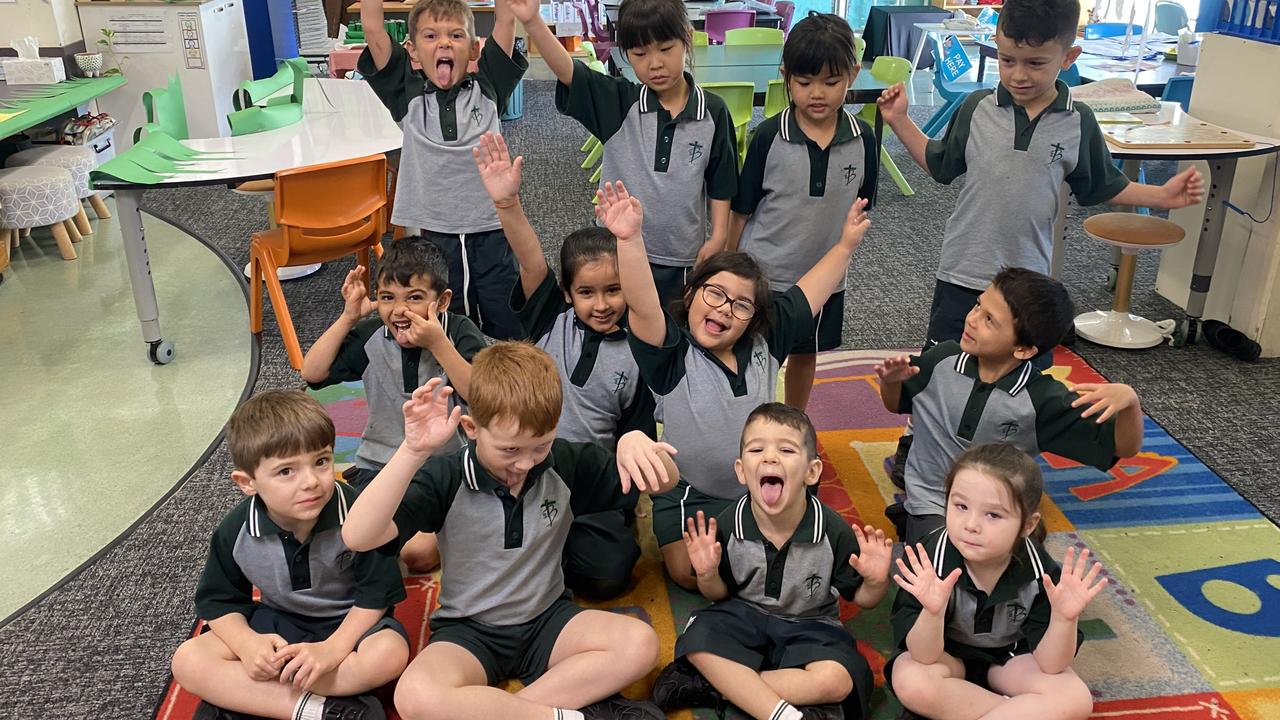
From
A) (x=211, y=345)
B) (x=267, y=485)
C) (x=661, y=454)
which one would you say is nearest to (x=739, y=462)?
(x=661, y=454)

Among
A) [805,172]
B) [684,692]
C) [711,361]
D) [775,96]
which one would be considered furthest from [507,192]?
[775,96]

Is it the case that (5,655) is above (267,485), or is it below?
below

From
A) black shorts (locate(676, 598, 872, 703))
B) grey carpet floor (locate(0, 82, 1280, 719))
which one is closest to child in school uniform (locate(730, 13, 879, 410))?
black shorts (locate(676, 598, 872, 703))

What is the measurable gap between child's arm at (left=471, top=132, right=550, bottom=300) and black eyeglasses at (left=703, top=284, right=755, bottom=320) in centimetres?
41

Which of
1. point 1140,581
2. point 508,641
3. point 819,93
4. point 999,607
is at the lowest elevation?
point 1140,581

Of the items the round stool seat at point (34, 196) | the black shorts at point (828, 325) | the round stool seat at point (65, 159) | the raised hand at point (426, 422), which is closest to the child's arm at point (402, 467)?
the raised hand at point (426, 422)

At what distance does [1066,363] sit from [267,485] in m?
2.63

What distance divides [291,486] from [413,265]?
70 centimetres

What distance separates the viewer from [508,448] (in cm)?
189

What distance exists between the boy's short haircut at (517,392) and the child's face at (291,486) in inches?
11.9

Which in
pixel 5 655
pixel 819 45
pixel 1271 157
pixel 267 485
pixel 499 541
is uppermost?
pixel 819 45

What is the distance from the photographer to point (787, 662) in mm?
1979

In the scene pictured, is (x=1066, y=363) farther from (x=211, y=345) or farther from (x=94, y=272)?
(x=94, y=272)

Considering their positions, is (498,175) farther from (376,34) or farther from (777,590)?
(777,590)
